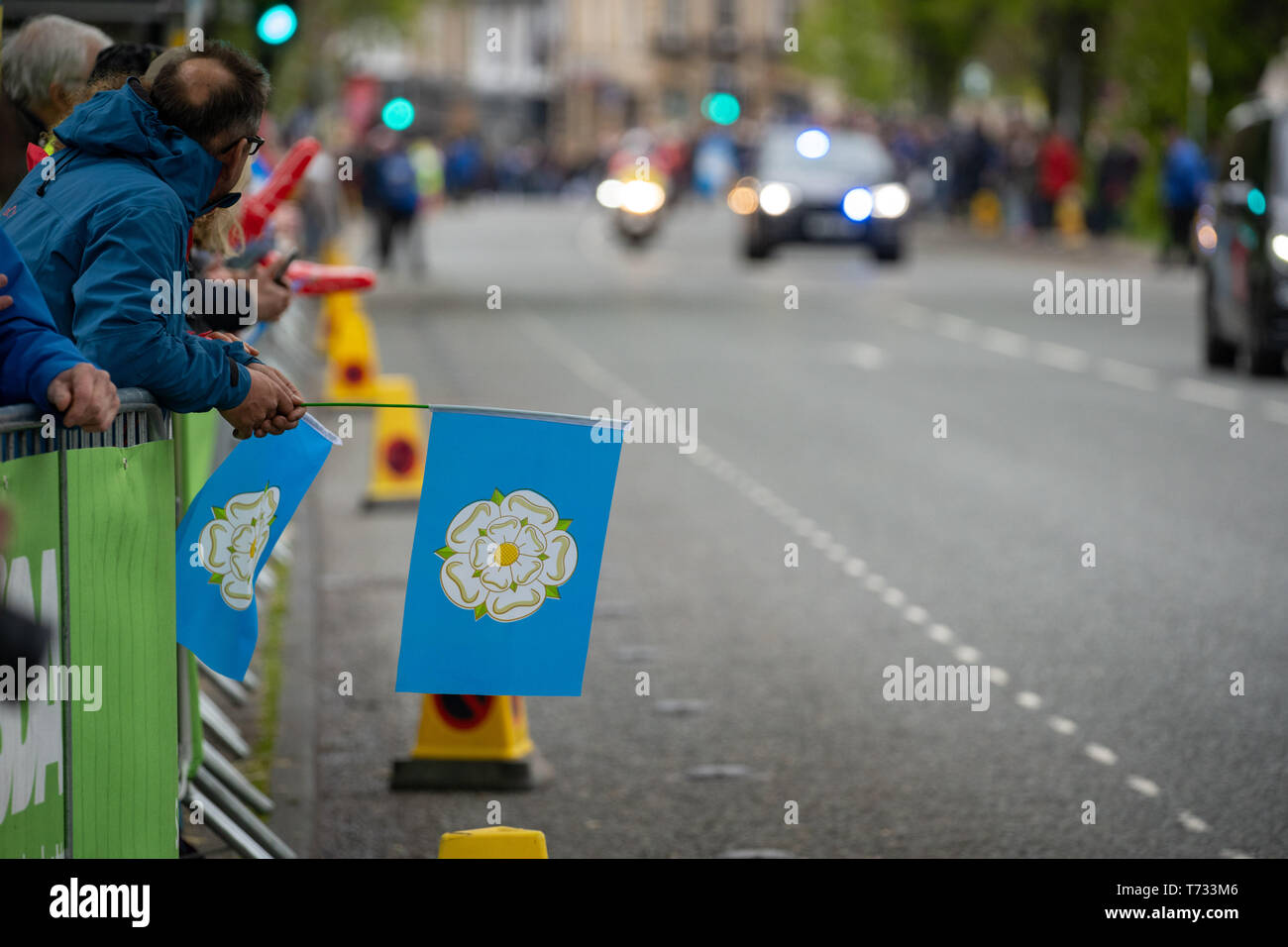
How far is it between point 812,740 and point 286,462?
9.34 ft

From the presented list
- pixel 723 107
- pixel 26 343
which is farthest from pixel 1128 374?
pixel 723 107

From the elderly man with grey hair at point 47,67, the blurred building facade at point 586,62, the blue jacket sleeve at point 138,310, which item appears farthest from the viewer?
the blurred building facade at point 586,62

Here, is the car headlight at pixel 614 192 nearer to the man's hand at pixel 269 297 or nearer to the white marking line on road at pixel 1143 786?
the white marking line on road at pixel 1143 786

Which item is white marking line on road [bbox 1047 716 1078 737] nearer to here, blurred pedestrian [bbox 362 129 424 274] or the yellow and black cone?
the yellow and black cone

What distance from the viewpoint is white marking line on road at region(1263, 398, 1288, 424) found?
15188 mm

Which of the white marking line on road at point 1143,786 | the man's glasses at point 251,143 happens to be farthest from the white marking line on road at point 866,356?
the man's glasses at point 251,143

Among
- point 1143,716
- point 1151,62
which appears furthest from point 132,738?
point 1151,62

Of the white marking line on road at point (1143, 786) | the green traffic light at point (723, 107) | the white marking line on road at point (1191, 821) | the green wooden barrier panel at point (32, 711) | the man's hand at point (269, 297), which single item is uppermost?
the green traffic light at point (723, 107)

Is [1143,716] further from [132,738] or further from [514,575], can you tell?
[132,738]

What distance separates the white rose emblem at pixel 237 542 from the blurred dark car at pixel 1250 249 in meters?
13.1

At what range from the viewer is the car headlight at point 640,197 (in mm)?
40213

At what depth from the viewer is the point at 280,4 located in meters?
15.2

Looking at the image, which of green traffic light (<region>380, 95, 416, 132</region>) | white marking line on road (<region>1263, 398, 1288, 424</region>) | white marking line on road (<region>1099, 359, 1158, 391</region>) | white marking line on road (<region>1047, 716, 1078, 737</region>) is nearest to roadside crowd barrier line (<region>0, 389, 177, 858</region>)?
white marking line on road (<region>1047, 716, 1078, 737</region>)

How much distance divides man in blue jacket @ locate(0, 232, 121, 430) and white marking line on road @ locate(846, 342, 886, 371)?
15.2 meters
